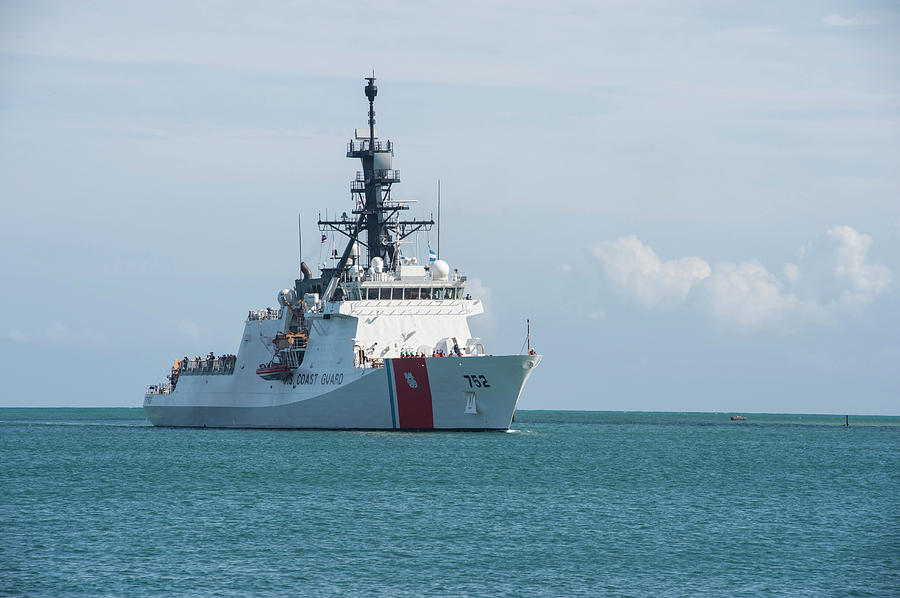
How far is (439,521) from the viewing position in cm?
3072

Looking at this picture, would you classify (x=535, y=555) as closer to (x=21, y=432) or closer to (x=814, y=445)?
(x=814, y=445)

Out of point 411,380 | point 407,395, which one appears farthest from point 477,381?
point 407,395

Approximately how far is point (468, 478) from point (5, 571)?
17419 mm

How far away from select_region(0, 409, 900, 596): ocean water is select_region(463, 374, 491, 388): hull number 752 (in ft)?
7.54

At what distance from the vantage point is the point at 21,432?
3019 inches

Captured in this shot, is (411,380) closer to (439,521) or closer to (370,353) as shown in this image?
(370,353)

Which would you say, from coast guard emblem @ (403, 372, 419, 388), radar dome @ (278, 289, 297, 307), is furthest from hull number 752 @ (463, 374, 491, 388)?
radar dome @ (278, 289, 297, 307)

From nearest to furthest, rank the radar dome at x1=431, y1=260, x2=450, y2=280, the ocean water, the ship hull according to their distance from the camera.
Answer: the ocean water, the ship hull, the radar dome at x1=431, y1=260, x2=450, y2=280

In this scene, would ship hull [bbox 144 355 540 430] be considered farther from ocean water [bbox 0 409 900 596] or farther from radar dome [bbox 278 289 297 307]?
radar dome [bbox 278 289 297 307]

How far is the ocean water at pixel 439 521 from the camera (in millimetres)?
23797

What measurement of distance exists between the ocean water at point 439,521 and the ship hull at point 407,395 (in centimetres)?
109

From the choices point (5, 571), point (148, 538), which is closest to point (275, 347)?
point (148, 538)

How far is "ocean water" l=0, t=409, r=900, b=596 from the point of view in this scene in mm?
23797

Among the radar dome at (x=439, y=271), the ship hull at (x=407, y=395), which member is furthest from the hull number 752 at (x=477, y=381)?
the radar dome at (x=439, y=271)
